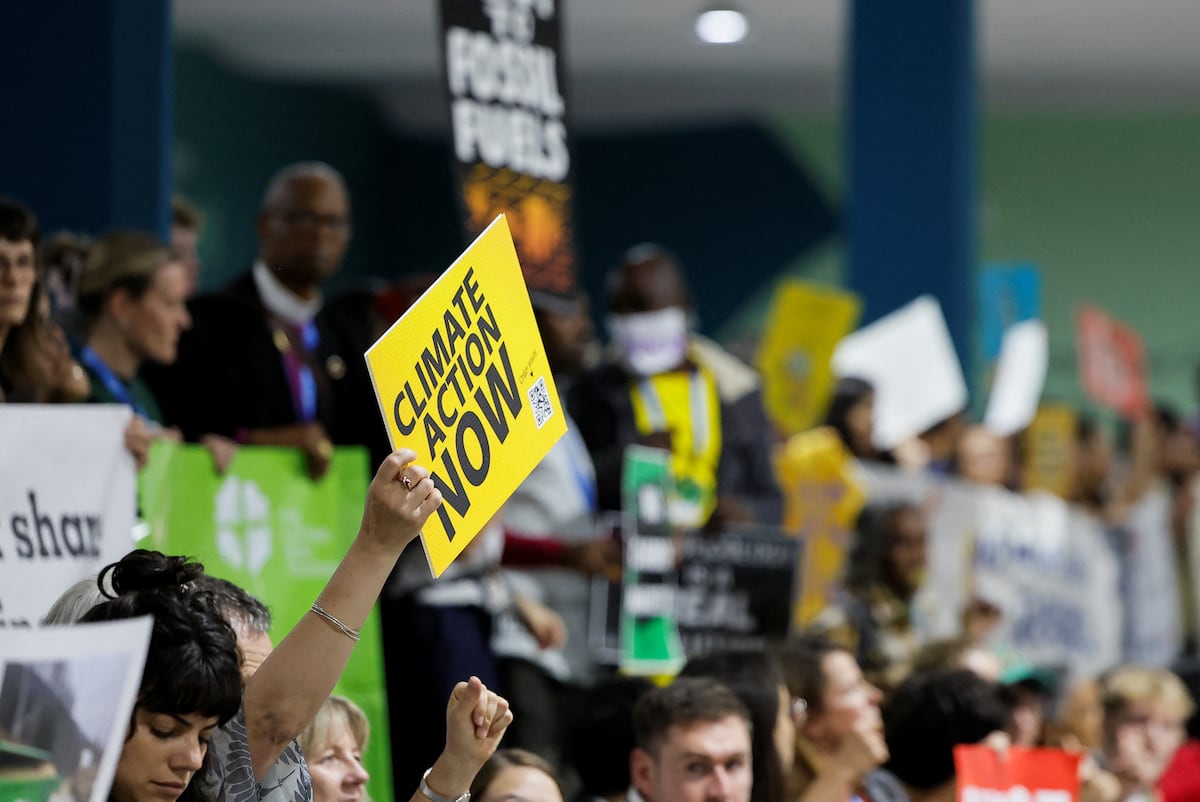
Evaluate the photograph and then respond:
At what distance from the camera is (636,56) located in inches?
611

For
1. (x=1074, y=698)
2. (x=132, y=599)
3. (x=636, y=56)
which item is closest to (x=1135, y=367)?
(x=1074, y=698)

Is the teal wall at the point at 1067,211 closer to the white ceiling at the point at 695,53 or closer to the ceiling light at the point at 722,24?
the white ceiling at the point at 695,53

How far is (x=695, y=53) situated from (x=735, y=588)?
973 cm

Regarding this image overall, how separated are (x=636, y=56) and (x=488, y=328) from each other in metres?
12.8

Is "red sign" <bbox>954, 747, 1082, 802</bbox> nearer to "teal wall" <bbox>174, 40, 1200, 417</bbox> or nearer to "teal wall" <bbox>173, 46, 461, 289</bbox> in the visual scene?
"teal wall" <bbox>173, 46, 461, 289</bbox>

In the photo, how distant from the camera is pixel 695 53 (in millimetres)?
15453

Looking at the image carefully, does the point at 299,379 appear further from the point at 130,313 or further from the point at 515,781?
the point at 515,781

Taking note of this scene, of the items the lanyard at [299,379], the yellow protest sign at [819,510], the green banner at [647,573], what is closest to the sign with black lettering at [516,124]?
the lanyard at [299,379]

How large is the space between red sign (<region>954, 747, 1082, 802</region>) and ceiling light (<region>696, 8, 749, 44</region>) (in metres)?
8.34

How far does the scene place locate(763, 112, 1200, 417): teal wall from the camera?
17328mm

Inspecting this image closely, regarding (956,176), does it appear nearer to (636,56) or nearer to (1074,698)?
(1074,698)

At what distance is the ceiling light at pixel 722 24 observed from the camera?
1227 centimetres

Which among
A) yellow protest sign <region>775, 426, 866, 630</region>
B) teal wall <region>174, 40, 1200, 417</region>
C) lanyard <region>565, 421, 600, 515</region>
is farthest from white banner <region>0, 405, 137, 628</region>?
teal wall <region>174, 40, 1200, 417</region>

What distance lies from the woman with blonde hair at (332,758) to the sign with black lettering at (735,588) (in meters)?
2.90
